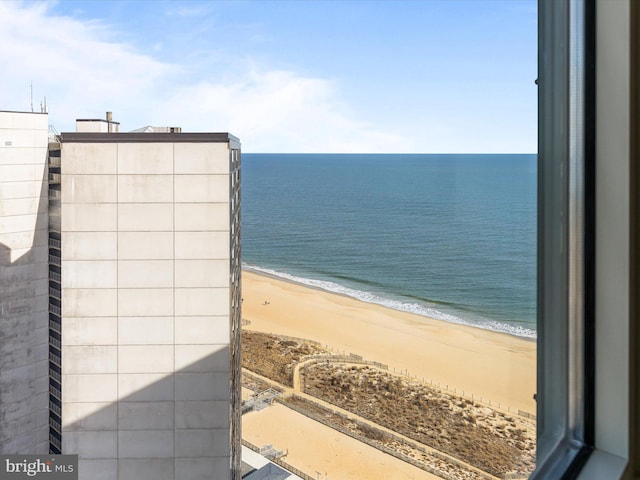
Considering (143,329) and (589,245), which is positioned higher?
(589,245)

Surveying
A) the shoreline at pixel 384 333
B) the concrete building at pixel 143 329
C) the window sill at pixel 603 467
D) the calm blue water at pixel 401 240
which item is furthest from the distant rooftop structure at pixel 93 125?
the shoreline at pixel 384 333

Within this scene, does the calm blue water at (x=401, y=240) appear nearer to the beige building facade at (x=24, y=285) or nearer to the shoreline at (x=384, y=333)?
the shoreline at (x=384, y=333)

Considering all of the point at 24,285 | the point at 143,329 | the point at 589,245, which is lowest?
the point at 143,329

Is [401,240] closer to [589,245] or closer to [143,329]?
[143,329]

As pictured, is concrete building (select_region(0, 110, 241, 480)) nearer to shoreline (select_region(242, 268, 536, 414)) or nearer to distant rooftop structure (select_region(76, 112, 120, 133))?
distant rooftop structure (select_region(76, 112, 120, 133))

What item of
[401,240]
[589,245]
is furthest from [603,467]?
[401,240]

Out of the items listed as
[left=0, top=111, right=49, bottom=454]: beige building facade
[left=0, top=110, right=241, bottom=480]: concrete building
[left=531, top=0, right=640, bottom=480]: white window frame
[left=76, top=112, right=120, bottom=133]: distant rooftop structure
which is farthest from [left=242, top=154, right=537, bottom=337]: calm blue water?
[left=0, top=111, right=49, bottom=454]: beige building facade
